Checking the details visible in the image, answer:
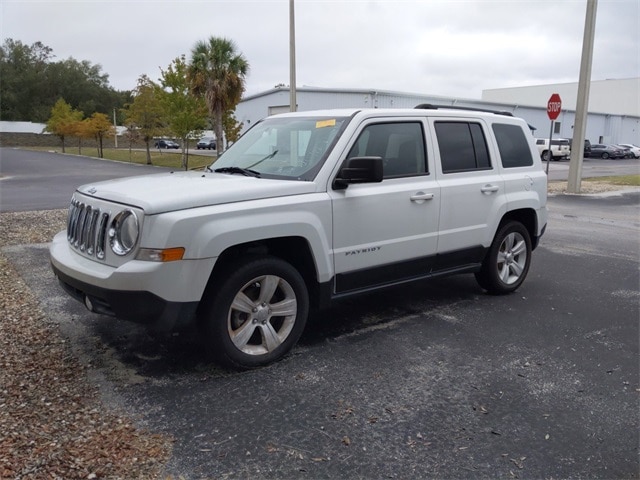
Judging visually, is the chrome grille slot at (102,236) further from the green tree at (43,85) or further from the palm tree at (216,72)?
the green tree at (43,85)

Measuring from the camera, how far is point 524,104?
197ft

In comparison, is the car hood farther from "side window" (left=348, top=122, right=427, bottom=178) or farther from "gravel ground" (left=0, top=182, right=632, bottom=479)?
"gravel ground" (left=0, top=182, right=632, bottom=479)

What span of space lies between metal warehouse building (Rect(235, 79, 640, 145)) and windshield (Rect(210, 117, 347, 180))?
19128mm

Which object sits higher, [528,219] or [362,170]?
[362,170]

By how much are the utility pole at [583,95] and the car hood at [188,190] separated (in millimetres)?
16520

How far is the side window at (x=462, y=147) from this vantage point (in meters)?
5.41

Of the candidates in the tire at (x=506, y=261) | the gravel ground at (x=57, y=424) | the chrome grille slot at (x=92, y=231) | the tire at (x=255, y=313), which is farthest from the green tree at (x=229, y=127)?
the tire at (x=255, y=313)

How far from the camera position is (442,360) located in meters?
4.43

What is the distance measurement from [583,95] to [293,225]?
56.7 ft

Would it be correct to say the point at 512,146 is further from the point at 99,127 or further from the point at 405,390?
the point at 99,127

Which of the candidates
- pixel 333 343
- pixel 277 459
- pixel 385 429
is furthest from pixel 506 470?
pixel 333 343

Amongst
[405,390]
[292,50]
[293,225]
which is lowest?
[405,390]

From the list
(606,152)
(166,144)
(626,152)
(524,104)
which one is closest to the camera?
(606,152)

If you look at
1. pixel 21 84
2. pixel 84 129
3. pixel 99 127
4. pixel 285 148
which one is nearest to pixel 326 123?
pixel 285 148
